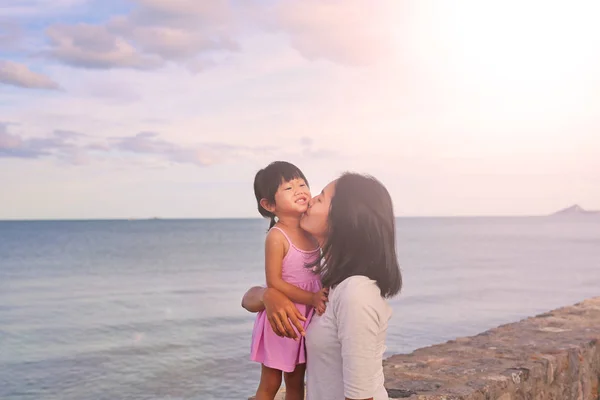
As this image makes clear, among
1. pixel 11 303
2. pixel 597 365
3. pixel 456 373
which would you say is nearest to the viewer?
pixel 456 373

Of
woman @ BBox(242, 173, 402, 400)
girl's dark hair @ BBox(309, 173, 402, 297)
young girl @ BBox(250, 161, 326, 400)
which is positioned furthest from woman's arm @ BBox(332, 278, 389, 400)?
young girl @ BBox(250, 161, 326, 400)

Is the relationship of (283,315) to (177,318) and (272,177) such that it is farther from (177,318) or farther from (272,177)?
(177,318)

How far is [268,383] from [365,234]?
3.31 feet

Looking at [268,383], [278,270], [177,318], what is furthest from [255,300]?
[177,318]

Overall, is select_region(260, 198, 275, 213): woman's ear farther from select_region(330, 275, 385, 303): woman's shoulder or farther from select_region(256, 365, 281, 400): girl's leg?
select_region(330, 275, 385, 303): woman's shoulder

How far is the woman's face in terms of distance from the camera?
2377mm

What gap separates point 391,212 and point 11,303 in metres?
27.4

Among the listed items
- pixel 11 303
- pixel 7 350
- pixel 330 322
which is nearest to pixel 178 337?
pixel 7 350

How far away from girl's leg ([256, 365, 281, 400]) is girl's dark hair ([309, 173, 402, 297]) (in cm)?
78

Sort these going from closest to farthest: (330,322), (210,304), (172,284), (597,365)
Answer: (330,322), (597,365), (210,304), (172,284)

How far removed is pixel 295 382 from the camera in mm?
2891

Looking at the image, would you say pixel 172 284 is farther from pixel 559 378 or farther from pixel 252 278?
pixel 559 378

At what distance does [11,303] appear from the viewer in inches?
1041

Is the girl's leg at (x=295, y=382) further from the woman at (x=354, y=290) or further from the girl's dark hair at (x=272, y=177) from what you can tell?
the girl's dark hair at (x=272, y=177)
